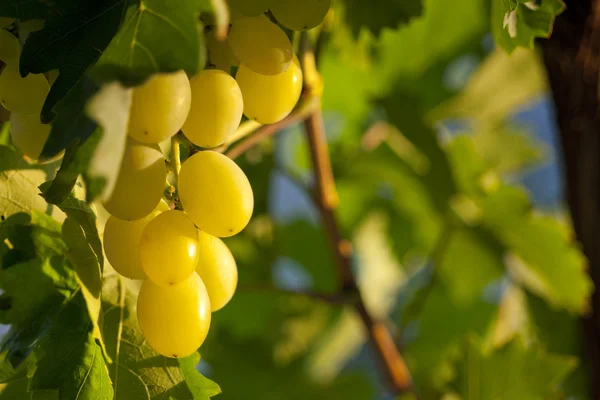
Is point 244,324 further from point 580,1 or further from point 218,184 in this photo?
point 218,184

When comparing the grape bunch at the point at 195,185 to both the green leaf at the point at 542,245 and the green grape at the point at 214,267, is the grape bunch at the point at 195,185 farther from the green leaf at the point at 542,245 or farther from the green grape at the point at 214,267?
the green leaf at the point at 542,245

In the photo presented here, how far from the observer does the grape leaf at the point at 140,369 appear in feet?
1.18

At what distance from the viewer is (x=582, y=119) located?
2.31 ft

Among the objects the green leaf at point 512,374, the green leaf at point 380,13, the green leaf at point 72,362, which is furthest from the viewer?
the green leaf at point 512,374

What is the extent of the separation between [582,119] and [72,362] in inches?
22.2

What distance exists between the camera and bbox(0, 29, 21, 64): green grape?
1.18 ft

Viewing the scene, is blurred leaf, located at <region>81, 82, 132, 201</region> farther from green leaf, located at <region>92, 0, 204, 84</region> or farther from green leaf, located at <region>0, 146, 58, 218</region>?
green leaf, located at <region>0, 146, 58, 218</region>

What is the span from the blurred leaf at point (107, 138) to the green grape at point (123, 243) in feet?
0.25

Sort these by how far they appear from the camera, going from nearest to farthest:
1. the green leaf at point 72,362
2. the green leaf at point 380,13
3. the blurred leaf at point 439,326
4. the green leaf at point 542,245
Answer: the green leaf at point 72,362 < the green leaf at point 380,13 < the green leaf at point 542,245 < the blurred leaf at point 439,326

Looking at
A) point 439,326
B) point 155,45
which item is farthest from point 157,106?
point 439,326

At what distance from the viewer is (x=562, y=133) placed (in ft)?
2.39

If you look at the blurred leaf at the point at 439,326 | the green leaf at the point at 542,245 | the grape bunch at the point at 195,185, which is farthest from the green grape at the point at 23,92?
the blurred leaf at the point at 439,326

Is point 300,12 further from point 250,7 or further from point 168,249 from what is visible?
point 168,249

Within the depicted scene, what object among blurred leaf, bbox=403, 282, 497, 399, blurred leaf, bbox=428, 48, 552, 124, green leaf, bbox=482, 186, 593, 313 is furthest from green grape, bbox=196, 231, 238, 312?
blurred leaf, bbox=428, 48, 552, 124
